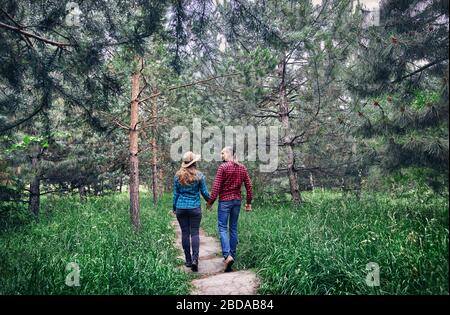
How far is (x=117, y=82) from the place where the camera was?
6.57m

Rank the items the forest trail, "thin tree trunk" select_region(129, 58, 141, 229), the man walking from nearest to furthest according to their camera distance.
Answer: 1. the forest trail
2. the man walking
3. "thin tree trunk" select_region(129, 58, 141, 229)

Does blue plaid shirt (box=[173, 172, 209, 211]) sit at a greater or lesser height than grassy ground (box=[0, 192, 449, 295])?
greater

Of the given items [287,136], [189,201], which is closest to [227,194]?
[189,201]

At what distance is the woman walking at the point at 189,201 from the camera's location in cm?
558

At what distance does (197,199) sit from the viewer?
5676 millimetres

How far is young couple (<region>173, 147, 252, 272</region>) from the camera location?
559 cm

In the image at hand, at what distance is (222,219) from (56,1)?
5081 millimetres

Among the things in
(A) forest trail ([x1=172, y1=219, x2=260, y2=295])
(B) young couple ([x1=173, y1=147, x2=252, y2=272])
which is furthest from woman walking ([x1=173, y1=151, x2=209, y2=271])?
(A) forest trail ([x1=172, y1=219, x2=260, y2=295])

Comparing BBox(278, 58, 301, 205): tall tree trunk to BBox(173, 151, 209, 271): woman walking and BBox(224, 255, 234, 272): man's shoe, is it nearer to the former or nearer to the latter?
BBox(224, 255, 234, 272): man's shoe

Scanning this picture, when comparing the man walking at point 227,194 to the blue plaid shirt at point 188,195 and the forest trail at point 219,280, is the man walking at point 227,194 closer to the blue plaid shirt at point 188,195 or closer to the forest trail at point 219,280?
the blue plaid shirt at point 188,195

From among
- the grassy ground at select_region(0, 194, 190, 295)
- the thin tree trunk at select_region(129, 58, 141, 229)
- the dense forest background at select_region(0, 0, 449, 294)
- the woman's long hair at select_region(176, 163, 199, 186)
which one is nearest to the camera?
the grassy ground at select_region(0, 194, 190, 295)

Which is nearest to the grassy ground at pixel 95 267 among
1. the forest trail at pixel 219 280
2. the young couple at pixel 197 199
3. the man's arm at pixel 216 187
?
the forest trail at pixel 219 280
